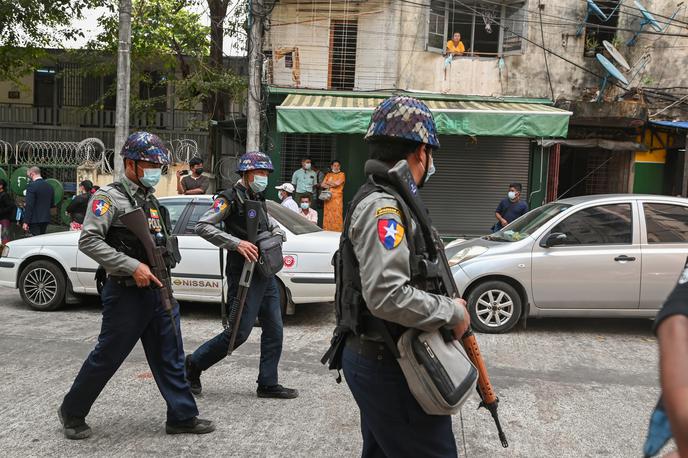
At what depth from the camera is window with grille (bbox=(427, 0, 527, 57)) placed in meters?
14.2

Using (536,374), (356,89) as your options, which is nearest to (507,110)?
(356,89)

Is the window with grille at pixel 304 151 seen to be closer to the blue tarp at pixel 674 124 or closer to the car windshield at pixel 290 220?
the car windshield at pixel 290 220

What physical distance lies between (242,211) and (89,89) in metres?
19.4

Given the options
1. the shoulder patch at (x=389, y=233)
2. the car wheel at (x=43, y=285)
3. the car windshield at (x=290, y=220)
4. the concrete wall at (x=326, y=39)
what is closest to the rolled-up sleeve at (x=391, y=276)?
the shoulder patch at (x=389, y=233)

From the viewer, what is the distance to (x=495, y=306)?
23.9 feet

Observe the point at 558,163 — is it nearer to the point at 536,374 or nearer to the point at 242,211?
the point at 536,374

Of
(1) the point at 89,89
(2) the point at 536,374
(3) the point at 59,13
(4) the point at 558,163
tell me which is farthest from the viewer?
(1) the point at 89,89

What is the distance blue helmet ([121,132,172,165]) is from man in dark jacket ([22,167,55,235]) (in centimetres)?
887

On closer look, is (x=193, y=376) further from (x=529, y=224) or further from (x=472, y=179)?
(x=472, y=179)

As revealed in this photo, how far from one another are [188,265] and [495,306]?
350 centimetres

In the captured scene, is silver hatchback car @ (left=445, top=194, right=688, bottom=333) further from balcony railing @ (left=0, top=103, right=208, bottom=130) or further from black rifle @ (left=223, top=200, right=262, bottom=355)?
balcony railing @ (left=0, top=103, right=208, bottom=130)

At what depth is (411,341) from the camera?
222cm

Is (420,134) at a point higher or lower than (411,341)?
higher

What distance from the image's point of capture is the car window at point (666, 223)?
284 inches
